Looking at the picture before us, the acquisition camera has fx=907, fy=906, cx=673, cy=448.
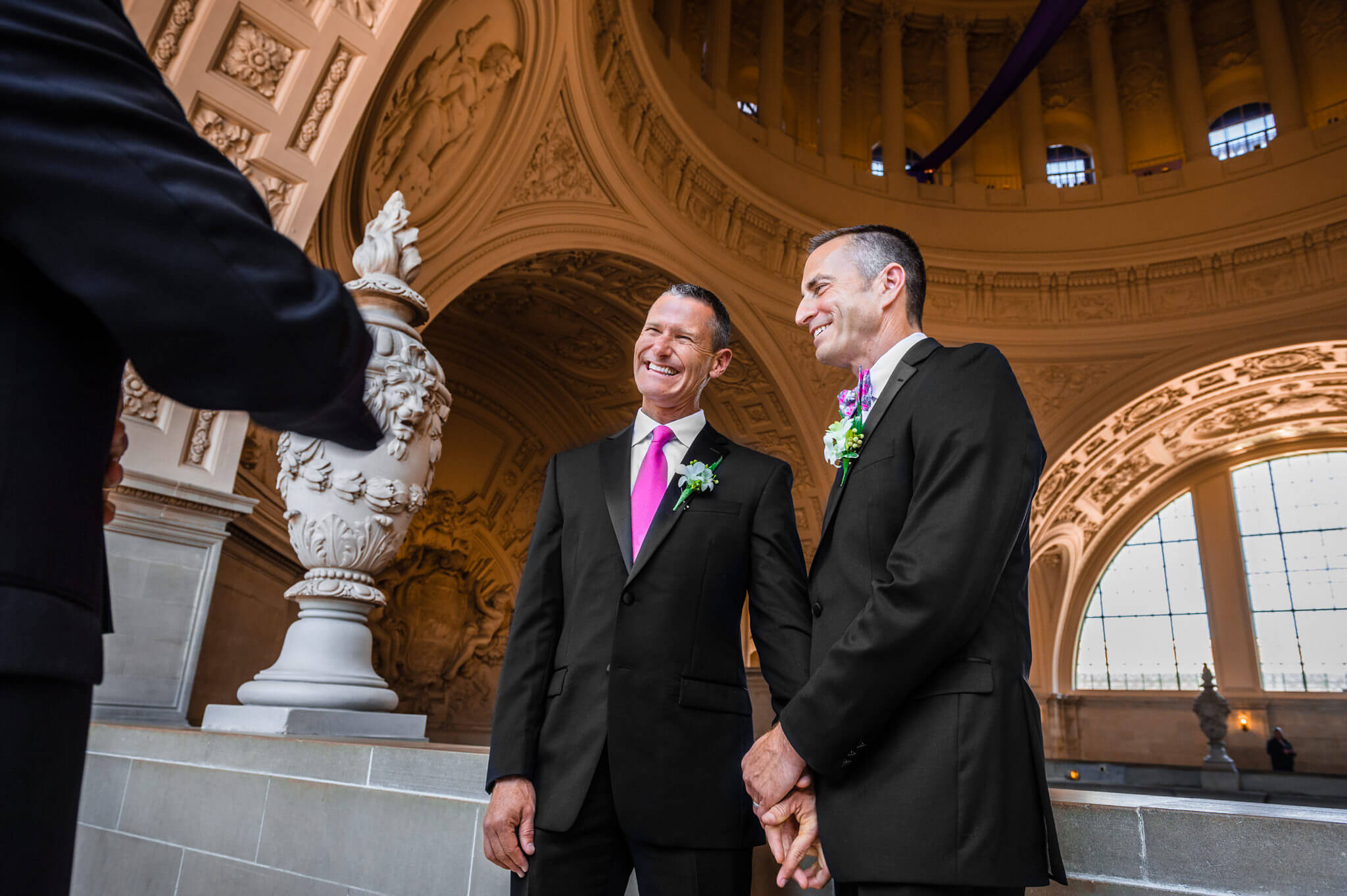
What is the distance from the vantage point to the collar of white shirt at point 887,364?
182 cm

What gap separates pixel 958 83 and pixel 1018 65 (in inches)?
117

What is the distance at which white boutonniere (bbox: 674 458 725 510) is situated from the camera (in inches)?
78.2

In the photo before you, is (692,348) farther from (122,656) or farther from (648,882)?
(122,656)

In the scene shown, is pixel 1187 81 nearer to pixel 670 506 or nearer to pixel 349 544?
pixel 349 544

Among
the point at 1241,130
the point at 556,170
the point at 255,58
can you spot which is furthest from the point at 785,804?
the point at 1241,130

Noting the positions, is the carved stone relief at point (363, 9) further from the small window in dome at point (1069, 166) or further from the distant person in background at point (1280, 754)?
the distant person in background at point (1280, 754)

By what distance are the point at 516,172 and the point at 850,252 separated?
Result: 766 cm

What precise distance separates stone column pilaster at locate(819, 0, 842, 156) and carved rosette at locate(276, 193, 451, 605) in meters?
11.3

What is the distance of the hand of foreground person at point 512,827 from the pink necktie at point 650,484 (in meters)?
0.56

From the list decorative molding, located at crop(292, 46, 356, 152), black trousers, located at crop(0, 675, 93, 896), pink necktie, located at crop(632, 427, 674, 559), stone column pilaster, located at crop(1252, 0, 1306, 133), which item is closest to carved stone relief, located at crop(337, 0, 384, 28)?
decorative molding, located at crop(292, 46, 356, 152)

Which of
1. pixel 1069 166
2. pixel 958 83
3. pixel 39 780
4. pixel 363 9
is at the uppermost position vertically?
pixel 958 83

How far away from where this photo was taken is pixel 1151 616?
1712 cm

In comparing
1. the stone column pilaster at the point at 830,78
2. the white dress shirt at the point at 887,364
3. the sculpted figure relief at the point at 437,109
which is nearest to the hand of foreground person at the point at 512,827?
the white dress shirt at the point at 887,364

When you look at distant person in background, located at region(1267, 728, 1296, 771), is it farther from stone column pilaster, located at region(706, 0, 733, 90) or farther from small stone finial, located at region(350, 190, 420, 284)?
small stone finial, located at region(350, 190, 420, 284)
